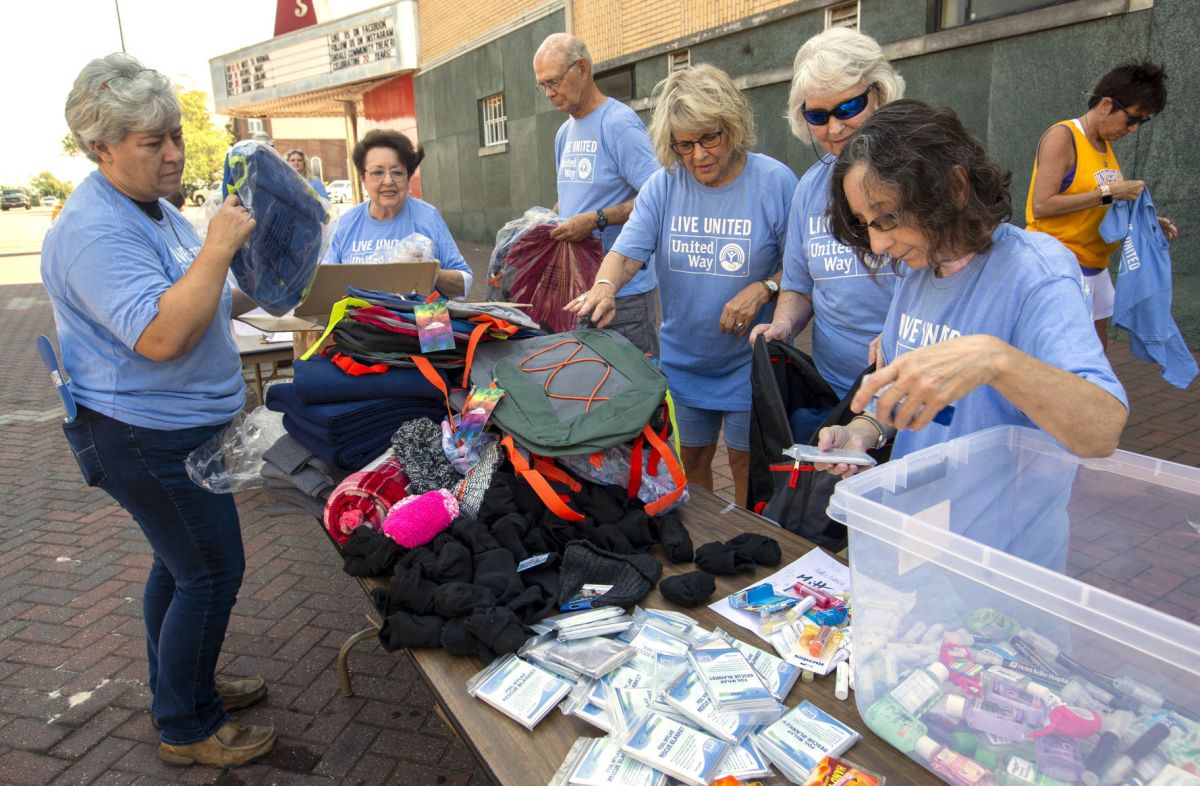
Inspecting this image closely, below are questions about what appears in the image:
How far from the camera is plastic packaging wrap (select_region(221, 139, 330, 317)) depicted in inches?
78.1

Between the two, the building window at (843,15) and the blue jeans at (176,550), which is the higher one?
the building window at (843,15)

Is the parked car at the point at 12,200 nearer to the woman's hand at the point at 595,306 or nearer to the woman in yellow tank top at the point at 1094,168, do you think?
the woman's hand at the point at 595,306

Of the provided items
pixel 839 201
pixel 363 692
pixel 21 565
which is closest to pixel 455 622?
pixel 839 201

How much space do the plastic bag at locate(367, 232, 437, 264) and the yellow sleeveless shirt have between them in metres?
2.99

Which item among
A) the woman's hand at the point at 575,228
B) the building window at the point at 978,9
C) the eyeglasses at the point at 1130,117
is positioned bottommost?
the woman's hand at the point at 575,228

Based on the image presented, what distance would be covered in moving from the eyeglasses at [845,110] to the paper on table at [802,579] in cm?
118

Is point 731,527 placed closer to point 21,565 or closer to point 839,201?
point 839,201

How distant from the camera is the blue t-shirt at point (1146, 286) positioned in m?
3.78

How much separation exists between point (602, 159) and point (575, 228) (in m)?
0.44

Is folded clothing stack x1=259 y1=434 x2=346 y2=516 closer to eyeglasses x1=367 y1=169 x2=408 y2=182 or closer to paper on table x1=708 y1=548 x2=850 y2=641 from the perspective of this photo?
paper on table x1=708 y1=548 x2=850 y2=641

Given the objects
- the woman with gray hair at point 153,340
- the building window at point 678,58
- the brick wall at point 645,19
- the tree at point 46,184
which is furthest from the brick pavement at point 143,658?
the tree at point 46,184

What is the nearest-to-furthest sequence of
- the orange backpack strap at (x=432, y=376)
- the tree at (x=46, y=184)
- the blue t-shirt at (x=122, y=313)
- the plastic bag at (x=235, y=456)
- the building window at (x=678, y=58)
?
the blue t-shirt at (x=122, y=313) → the plastic bag at (x=235, y=456) → the orange backpack strap at (x=432, y=376) → the building window at (x=678, y=58) → the tree at (x=46, y=184)

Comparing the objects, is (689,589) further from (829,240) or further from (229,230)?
(229,230)

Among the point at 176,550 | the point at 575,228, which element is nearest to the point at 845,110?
the point at 575,228
